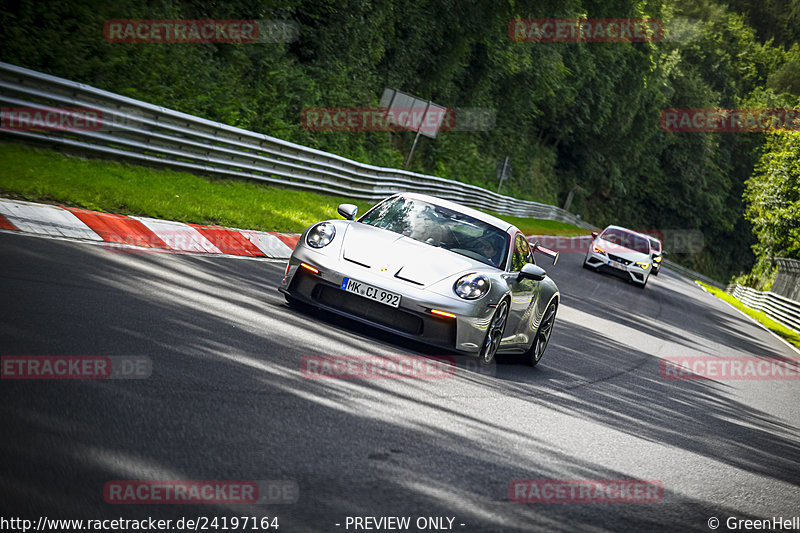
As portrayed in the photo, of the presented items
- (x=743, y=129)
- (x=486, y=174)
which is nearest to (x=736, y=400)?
(x=486, y=174)

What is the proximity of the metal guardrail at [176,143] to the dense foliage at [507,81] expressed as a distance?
169 cm

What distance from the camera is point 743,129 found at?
7406 centimetres

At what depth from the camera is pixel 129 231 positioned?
9.36 m

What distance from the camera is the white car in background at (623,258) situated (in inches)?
995

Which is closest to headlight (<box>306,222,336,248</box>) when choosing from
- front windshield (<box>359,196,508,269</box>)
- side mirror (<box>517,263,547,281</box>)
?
front windshield (<box>359,196,508,269</box>)

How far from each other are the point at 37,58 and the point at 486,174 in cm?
3106

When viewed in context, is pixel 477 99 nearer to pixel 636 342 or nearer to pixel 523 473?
pixel 636 342
